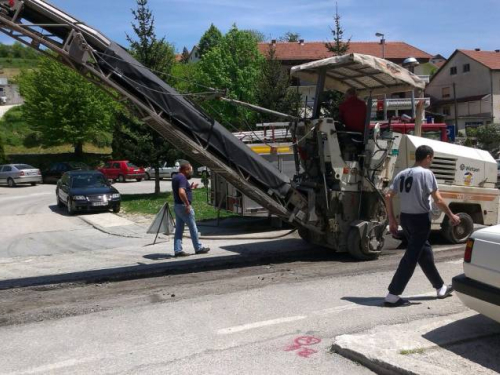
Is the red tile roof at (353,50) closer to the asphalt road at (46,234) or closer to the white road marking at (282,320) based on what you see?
the asphalt road at (46,234)

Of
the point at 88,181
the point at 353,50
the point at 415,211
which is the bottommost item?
the point at 415,211

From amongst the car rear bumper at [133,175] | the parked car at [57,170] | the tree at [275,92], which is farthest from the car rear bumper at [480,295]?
the parked car at [57,170]

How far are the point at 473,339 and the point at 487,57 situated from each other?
56.4 metres

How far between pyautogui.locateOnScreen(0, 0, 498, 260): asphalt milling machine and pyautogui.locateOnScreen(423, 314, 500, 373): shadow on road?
3578 millimetres

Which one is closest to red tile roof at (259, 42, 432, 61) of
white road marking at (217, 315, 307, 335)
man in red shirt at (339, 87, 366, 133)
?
man in red shirt at (339, 87, 366, 133)

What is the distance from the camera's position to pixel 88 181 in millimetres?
20344

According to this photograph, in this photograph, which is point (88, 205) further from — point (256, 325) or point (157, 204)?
point (256, 325)

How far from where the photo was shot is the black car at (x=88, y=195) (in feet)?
62.5

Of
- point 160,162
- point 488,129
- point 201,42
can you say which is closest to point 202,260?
point 160,162

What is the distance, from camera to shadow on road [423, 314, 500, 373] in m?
4.55

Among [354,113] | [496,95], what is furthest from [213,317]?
[496,95]

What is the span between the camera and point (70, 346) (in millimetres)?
5238

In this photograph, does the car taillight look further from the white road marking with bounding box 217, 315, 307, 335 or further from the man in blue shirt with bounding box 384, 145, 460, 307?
the white road marking with bounding box 217, 315, 307, 335

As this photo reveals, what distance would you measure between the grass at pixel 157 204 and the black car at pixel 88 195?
690 mm
